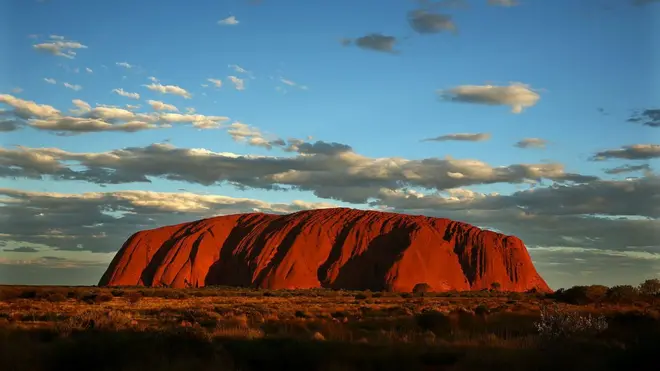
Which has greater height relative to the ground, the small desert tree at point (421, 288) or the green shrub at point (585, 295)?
the green shrub at point (585, 295)

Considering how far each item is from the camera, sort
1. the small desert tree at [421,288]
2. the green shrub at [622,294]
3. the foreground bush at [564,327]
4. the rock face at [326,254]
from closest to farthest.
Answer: the foreground bush at [564,327]
the green shrub at [622,294]
the small desert tree at [421,288]
the rock face at [326,254]

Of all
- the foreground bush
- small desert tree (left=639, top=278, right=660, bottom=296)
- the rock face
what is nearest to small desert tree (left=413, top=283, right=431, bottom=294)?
the rock face

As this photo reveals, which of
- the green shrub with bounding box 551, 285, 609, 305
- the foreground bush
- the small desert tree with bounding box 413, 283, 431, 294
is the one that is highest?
the foreground bush

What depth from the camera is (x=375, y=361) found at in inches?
441

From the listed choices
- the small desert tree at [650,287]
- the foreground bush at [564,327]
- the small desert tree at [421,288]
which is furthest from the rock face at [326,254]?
the foreground bush at [564,327]

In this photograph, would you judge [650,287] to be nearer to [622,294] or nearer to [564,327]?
[622,294]

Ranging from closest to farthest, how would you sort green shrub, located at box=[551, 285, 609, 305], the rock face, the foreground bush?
the foreground bush, green shrub, located at box=[551, 285, 609, 305], the rock face

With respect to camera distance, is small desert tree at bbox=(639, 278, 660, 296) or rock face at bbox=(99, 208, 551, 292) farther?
rock face at bbox=(99, 208, 551, 292)

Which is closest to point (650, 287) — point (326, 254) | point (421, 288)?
point (421, 288)

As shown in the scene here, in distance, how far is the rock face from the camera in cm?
8469

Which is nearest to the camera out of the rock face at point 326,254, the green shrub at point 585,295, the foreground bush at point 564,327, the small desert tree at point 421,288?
the foreground bush at point 564,327

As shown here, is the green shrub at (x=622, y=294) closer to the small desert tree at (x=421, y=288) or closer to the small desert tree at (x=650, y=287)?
the small desert tree at (x=650, y=287)

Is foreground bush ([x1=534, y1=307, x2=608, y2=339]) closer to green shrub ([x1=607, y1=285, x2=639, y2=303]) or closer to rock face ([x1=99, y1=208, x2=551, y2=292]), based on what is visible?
green shrub ([x1=607, y1=285, x2=639, y2=303])

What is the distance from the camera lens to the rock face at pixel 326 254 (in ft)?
278
